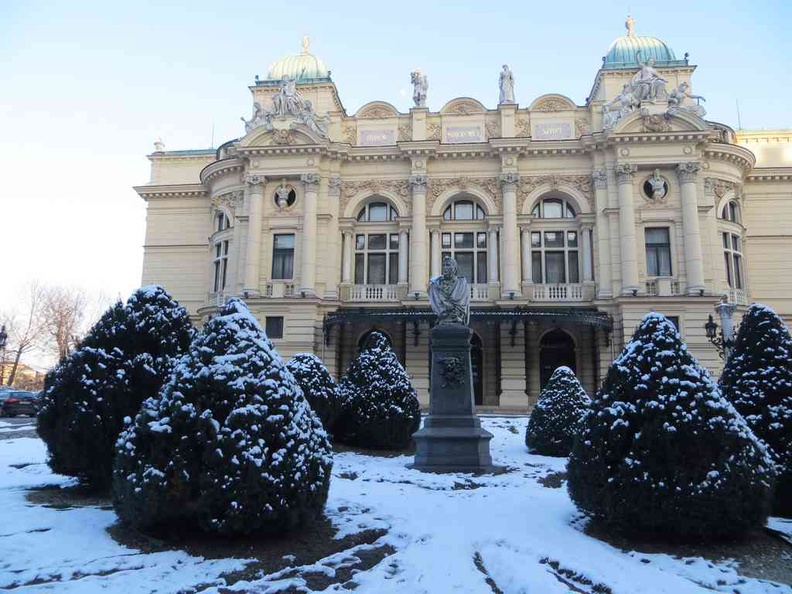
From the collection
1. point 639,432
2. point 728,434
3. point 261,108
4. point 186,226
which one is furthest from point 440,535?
point 186,226

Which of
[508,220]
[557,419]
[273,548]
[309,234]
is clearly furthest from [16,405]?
[273,548]

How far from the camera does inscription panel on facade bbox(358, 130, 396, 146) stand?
33.8 metres

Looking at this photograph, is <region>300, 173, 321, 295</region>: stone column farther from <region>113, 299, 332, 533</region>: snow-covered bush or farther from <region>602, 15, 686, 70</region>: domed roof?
<region>113, 299, 332, 533</region>: snow-covered bush

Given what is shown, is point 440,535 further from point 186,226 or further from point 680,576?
point 186,226

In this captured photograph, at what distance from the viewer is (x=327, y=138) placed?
3253 centimetres

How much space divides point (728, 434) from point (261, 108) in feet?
104

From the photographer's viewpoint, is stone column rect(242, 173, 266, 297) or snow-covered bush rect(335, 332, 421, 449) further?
stone column rect(242, 173, 266, 297)

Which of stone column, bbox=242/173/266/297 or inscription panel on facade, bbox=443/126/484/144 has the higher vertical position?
inscription panel on facade, bbox=443/126/484/144

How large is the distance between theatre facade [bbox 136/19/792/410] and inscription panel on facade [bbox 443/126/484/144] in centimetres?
12

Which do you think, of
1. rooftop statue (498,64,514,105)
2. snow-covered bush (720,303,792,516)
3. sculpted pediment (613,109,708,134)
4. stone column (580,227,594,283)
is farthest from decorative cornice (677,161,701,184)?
snow-covered bush (720,303,792,516)

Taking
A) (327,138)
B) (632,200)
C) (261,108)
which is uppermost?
(261,108)

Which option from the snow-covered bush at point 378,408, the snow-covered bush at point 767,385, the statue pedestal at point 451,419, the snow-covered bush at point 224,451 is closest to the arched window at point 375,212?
the snow-covered bush at point 378,408

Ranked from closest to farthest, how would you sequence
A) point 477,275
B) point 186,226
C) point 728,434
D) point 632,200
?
1. point 728,434
2. point 632,200
3. point 477,275
4. point 186,226

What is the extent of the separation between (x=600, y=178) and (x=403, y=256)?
11092mm
